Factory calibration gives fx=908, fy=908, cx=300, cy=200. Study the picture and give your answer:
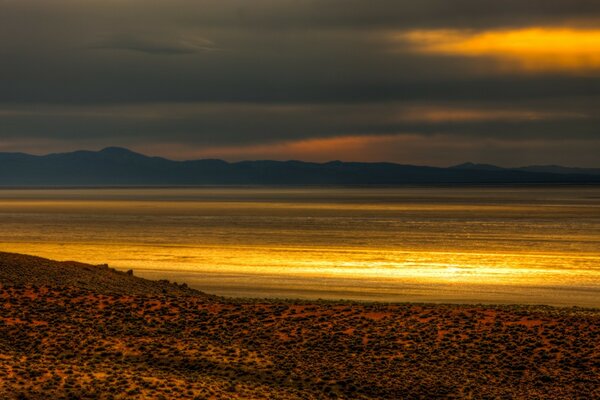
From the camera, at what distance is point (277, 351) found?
23.6 m

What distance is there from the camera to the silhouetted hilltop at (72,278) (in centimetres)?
3136

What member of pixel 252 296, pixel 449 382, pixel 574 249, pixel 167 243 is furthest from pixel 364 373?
pixel 167 243

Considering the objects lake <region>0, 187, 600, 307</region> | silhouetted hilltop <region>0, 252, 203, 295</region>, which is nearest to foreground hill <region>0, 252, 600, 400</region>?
silhouetted hilltop <region>0, 252, 203, 295</region>

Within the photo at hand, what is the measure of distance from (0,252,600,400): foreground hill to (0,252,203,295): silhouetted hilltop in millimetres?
2514

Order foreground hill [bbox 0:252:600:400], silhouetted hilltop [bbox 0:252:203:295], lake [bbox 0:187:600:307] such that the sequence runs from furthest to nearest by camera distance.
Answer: lake [bbox 0:187:600:307] → silhouetted hilltop [bbox 0:252:203:295] → foreground hill [bbox 0:252:600:400]

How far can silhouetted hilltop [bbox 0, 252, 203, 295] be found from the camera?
103ft

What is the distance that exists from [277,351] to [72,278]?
489 inches

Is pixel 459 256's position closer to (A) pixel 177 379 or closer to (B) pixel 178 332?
(B) pixel 178 332

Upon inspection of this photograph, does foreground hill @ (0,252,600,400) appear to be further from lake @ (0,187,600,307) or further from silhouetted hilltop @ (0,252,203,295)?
lake @ (0,187,600,307)

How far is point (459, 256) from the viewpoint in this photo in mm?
60062

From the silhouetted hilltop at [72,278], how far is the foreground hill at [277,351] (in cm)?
251

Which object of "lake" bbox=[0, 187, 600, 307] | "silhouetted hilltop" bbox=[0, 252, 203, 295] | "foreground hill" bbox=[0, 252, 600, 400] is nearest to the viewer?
"foreground hill" bbox=[0, 252, 600, 400]

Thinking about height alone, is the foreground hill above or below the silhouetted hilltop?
below

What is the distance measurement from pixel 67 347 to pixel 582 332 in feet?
45.6
